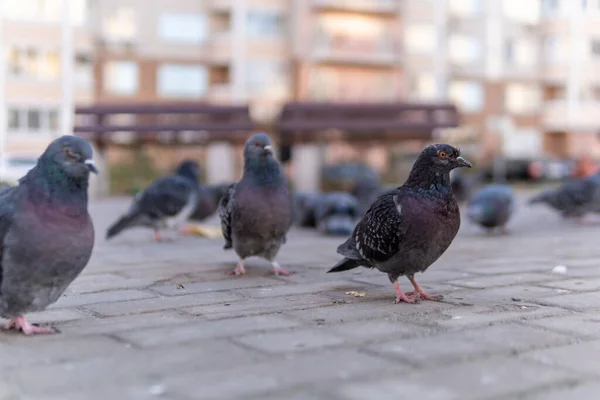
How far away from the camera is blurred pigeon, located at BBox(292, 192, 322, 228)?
1200 centimetres

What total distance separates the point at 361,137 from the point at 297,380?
16.4 m

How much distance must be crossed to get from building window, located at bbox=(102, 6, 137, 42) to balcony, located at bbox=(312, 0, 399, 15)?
751 centimetres

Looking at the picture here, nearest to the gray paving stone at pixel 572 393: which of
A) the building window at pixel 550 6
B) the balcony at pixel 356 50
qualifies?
the balcony at pixel 356 50

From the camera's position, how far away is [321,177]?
78.2 ft

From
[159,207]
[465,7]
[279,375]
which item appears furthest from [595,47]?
[279,375]

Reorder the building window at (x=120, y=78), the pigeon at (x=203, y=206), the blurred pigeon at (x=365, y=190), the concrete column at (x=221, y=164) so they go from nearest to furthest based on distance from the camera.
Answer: the pigeon at (x=203, y=206) < the blurred pigeon at (x=365, y=190) < the concrete column at (x=221, y=164) < the building window at (x=120, y=78)

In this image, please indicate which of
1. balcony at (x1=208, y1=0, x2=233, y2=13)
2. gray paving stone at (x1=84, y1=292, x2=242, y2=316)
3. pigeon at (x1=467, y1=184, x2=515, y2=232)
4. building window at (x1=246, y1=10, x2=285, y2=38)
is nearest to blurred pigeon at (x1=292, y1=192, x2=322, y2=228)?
pigeon at (x1=467, y1=184, x2=515, y2=232)

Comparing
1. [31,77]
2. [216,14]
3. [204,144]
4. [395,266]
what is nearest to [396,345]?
[395,266]

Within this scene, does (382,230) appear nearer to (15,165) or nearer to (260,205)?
(260,205)

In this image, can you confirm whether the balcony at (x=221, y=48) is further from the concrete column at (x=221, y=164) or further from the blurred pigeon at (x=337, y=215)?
the blurred pigeon at (x=337, y=215)

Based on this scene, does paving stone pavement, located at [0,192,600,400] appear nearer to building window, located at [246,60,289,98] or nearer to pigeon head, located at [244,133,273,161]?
pigeon head, located at [244,133,273,161]

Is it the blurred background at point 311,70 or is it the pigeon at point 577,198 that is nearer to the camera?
the pigeon at point 577,198

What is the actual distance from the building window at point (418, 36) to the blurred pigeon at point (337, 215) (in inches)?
1076

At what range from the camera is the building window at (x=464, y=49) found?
39.2 metres
